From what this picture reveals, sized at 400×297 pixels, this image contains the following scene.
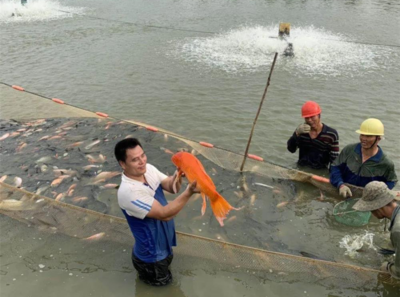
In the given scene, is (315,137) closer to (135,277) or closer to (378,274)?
(378,274)

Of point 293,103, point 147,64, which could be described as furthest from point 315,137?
point 147,64

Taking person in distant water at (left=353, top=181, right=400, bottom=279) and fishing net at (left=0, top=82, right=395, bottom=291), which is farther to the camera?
fishing net at (left=0, top=82, right=395, bottom=291)

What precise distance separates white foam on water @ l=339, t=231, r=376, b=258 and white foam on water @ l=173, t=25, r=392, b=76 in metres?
8.91

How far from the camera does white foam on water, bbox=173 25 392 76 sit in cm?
1318

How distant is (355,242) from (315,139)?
1.79 m

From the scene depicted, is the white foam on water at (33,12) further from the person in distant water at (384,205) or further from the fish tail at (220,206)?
the person in distant water at (384,205)

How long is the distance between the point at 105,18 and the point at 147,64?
10635mm

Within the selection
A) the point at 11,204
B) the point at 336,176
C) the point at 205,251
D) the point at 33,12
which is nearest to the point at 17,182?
the point at 11,204

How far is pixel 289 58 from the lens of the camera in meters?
14.2

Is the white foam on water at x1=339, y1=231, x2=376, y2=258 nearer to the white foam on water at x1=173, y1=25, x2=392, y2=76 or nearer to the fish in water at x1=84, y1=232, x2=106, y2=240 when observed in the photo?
the fish in water at x1=84, y1=232, x2=106, y2=240

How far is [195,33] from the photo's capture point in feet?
62.1

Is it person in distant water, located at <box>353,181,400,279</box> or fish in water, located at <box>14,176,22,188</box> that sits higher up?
person in distant water, located at <box>353,181,400,279</box>

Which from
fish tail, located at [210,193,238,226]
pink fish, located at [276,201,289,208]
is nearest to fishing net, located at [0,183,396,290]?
fish tail, located at [210,193,238,226]

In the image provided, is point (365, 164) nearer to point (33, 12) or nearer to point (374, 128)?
point (374, 128)
